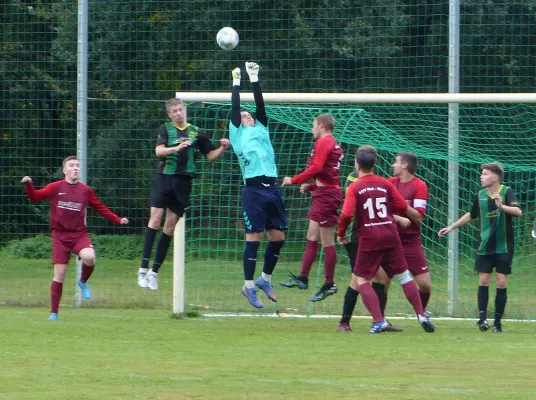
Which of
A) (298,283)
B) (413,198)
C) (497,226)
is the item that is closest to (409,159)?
(413,198)

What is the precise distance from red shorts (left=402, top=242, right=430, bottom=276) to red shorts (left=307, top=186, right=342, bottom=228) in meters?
1.09

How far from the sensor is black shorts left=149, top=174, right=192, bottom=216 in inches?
474

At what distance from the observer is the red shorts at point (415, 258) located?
11.4m

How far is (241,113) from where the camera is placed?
1184 centimetres

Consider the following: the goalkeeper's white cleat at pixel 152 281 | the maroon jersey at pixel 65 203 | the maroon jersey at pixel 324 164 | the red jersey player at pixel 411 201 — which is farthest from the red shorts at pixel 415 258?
the maroon jersey at pixel 65 203

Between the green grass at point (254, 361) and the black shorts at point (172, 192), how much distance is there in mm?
1329

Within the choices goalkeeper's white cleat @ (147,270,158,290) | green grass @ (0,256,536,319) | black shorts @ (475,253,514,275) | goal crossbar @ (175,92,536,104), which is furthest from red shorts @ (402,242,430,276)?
goalkeeper's white cleat @ (147,270,158,290)

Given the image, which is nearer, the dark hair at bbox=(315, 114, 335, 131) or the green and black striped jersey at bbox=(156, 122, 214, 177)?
the dark hair at bbox=(315, 114, 335, 131)

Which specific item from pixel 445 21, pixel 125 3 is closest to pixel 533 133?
pixel 445 21

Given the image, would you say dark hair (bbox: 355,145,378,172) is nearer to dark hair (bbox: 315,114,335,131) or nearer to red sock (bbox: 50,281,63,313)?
dark hair (bbox: 315,114,335,131)

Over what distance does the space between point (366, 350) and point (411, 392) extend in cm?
215

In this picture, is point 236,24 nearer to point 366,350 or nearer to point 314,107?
point 314,107

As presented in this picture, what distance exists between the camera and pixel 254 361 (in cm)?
858

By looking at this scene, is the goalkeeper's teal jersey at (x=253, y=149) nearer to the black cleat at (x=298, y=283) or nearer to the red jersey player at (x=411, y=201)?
the black cleat at (x=298, y=283)
